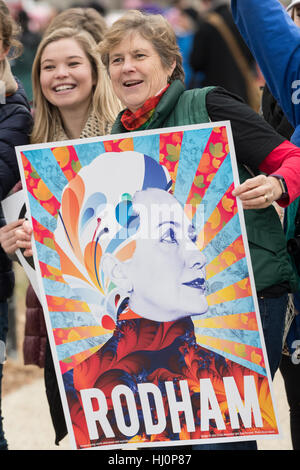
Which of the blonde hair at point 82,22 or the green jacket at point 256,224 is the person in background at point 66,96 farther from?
the green jacket at point 256,224

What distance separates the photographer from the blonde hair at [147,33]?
2.76 metres

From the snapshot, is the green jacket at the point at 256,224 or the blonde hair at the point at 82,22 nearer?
the green jacket at the point at 256,224

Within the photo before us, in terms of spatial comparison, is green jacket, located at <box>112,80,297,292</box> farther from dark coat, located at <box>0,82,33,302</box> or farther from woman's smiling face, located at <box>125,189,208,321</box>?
dark coat, located at <box>0,82,33,302</box>

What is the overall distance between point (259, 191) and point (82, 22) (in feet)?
5.25

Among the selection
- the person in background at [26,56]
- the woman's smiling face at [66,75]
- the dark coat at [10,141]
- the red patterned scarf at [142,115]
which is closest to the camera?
the red patterned scarf at [142,115]

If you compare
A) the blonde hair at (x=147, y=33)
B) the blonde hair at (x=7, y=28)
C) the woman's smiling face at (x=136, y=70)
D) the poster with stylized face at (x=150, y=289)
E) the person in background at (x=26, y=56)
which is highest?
the person in background at (x=26, y=56)

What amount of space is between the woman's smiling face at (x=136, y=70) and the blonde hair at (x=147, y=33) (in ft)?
0.05

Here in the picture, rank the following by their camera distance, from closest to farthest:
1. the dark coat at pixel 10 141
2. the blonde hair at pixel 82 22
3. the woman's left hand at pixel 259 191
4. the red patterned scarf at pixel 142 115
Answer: the woman's left hand at pixel 259 191 < the red patterned scarf at pixel 142 115 < the dark coat at pixel 10 141 < the blonde hair at pixel 82 22

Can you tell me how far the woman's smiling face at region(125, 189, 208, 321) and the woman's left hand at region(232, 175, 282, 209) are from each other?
209mm

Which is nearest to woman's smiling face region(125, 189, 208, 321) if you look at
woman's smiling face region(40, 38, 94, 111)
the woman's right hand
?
the woman's right hand

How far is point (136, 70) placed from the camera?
9.00 ft

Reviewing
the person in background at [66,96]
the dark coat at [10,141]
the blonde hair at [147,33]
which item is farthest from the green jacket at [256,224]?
the dark coat at [10,141]

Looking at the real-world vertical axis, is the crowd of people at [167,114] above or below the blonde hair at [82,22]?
below
